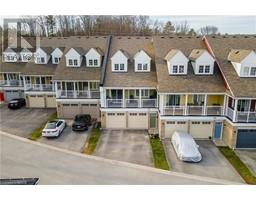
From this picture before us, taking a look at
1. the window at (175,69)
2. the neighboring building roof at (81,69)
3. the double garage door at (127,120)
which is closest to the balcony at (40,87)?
the neighboring building roof at (81,69)

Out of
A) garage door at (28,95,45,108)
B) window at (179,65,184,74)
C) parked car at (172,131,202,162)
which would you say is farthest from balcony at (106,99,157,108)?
garage door at (28,95,45,108)

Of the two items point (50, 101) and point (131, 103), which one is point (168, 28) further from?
point (131, 103)

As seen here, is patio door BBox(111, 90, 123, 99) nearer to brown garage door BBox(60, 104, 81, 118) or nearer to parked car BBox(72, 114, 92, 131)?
parked car BBox(72, 114, 92, 131)

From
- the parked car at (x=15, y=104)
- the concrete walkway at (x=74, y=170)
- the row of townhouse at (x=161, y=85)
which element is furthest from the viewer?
the parked car at (x=15, y=104)

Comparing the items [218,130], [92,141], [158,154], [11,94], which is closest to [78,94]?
[92,141]

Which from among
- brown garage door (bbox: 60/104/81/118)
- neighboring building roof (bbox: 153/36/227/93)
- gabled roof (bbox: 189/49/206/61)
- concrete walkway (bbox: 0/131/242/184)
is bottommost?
concrete walkway (bbox: 0/131/242/184)

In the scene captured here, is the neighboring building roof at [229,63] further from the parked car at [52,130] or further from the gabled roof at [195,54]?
the parked car at [52,130]
